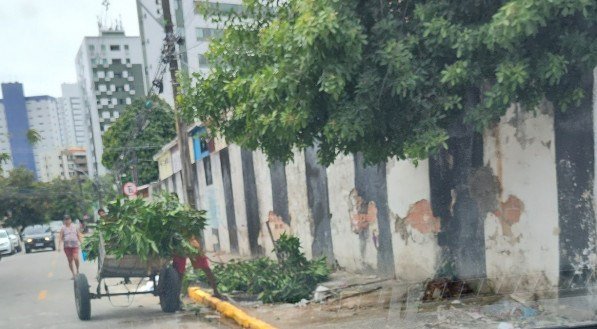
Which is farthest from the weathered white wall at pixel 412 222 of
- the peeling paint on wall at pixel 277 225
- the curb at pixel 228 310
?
the peeling paint on wall at pixel 277 225

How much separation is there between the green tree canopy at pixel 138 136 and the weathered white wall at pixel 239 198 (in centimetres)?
204

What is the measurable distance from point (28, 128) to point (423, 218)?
7.66 meters

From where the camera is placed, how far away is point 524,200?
746cm

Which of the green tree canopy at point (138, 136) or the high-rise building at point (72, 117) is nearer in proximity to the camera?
the high-rise building at point (72, 117)

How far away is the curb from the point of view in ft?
26.0

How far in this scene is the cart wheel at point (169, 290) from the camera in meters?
9.20

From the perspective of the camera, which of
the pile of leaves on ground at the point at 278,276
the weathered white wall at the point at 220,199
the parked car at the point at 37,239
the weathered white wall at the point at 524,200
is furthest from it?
the parked car at the point at 37,239

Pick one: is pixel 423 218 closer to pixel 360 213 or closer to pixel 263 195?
pixel 360 213

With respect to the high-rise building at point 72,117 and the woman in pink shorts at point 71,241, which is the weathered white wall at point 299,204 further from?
the high-rise building at point 72,117

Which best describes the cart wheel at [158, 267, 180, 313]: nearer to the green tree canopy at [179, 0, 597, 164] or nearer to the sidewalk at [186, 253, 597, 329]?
the sidewalk at [186, 253, 597, 329]

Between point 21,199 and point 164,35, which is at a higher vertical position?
point 164,35

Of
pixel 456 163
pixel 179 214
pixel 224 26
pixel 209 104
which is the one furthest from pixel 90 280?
pixel 456 163

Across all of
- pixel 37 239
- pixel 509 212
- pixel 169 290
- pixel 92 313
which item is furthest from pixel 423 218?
pixel 37 239

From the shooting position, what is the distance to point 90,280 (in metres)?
9.56
